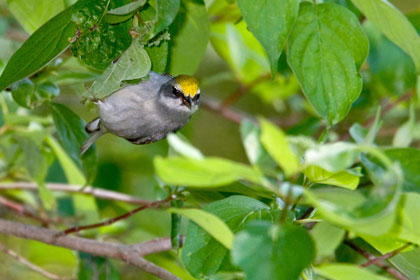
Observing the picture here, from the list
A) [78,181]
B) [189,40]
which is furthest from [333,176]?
[78,181]

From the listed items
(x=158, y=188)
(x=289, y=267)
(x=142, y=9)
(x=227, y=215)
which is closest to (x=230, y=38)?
(x=158, y=188)

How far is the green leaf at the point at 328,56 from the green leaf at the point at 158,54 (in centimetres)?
25

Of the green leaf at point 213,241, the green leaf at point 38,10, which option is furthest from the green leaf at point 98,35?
the green leaf at point 213,241

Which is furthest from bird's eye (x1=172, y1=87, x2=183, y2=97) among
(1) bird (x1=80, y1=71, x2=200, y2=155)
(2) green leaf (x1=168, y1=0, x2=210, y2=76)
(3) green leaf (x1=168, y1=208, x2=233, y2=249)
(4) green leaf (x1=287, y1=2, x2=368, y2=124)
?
(3) green leaf (x1=168, y1=208, x2=233, y2=249)

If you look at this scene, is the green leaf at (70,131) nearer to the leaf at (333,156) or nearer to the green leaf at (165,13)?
the green leaf at (165,13)

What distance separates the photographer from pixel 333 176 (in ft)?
3.88

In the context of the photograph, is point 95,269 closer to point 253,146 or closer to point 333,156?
point 253,146

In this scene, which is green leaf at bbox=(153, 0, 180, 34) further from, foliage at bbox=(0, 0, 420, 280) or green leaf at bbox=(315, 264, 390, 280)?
green leaf at bbox=(315, 264, 390, 280)

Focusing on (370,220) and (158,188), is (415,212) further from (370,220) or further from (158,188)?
(158,188)

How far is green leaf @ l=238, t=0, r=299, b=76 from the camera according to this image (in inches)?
45.4

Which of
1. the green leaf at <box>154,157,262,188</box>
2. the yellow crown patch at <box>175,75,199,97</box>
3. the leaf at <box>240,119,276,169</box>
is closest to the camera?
the green leaf at <box>154,157,262,188</box>

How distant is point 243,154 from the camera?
416 centimetres

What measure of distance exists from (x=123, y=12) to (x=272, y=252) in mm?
506

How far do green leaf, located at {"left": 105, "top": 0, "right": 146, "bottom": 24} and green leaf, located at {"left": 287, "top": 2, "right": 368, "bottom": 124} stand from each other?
0.32 meters
